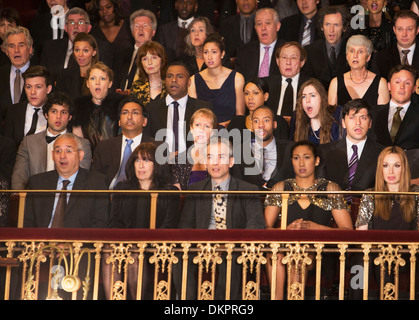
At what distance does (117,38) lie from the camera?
9086 millimetres

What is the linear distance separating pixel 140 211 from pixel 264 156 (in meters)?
1.35

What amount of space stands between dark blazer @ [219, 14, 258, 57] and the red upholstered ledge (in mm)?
3373

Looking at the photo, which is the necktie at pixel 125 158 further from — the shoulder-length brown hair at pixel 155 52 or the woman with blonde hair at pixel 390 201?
the woman with blonde hair at pixel 390 201

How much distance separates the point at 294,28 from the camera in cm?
879

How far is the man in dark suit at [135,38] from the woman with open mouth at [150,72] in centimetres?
34

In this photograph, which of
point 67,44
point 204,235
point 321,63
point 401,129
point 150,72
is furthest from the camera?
point 67,44

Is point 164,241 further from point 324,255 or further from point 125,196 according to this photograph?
point 324,255

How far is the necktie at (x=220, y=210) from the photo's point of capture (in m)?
6.36

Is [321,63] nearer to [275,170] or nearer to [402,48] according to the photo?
[402,48]

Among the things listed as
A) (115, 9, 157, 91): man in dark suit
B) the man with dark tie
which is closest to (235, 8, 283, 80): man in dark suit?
(115, 9, 157, 91): man in dark suit

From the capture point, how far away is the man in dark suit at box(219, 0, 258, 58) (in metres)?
8.94

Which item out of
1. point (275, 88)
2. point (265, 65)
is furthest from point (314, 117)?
point (265, 65)
